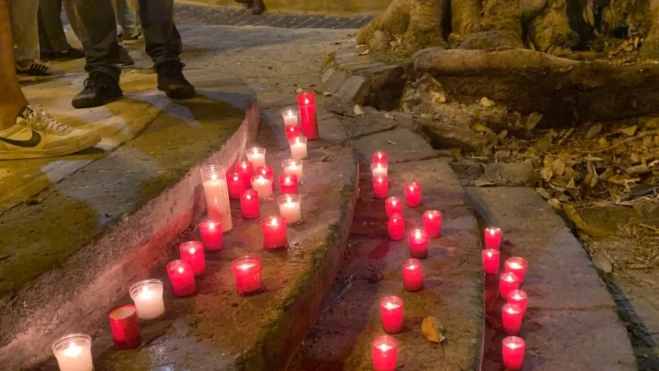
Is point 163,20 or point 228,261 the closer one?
point 228,261

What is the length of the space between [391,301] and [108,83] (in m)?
2.15

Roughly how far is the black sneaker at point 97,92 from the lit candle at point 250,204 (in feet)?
4.16

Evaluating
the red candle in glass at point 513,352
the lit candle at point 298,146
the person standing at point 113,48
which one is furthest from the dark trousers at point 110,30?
the red candle in glass at point 513,352

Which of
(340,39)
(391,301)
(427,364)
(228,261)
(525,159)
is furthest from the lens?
(340,39)

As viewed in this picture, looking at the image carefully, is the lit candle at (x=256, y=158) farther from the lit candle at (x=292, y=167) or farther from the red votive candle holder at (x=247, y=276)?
the red votive candle holder at (x=247, y=276)

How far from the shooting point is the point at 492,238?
8.55 ft

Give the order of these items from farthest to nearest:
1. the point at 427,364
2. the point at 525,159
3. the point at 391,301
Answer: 1. the point at 525,159
2. the point at 391,301
3. the point at 427,364

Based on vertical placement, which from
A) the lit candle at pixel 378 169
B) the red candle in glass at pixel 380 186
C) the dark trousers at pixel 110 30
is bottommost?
the red candle in glass at pixel 380 186

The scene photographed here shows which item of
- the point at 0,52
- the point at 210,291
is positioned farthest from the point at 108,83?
the point at 210,291

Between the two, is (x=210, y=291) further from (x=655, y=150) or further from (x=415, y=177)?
(x=655, y=150)

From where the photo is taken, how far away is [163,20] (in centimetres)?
319

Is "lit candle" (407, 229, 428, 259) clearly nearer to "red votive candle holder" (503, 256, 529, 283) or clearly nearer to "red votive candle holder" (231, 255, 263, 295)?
"red votive candle holder" (503, 256, 529, 283)

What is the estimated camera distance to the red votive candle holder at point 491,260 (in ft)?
8.21

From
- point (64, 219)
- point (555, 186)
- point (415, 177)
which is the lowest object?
point (555, 186)
